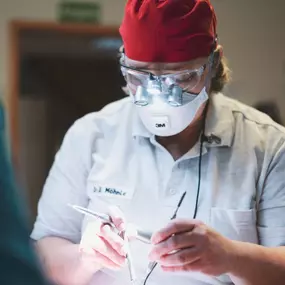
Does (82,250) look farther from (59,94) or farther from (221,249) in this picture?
(59,94)

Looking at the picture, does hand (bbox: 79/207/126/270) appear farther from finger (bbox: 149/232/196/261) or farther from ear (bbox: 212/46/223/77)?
ear (bbox: 212/46/223/77)

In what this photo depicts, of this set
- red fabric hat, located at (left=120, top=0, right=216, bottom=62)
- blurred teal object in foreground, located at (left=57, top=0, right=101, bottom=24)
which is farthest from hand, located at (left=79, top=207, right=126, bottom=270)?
blurred teal object in foreground, located at (left=57, top=0, right=101, bottom=24)

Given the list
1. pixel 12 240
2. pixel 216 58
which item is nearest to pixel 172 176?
pixel 216 58

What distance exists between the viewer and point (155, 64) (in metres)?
1.23

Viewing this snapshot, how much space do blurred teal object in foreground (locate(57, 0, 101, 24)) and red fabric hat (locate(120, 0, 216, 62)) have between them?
1.97 meters

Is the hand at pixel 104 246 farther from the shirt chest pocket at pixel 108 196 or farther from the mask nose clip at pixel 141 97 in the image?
the mask nose clip at pixel 141 97

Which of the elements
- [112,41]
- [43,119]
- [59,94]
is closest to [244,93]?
[112,41]

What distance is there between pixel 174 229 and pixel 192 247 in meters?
0.05

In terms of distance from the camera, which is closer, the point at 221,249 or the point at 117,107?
the point at 221,249

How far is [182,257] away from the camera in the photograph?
1.13 meters

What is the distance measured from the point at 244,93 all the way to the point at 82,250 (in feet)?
6.98

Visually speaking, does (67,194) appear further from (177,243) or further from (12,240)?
(12,240)

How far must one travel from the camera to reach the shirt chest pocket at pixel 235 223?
1.25m

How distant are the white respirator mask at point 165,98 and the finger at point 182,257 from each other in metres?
0.30
